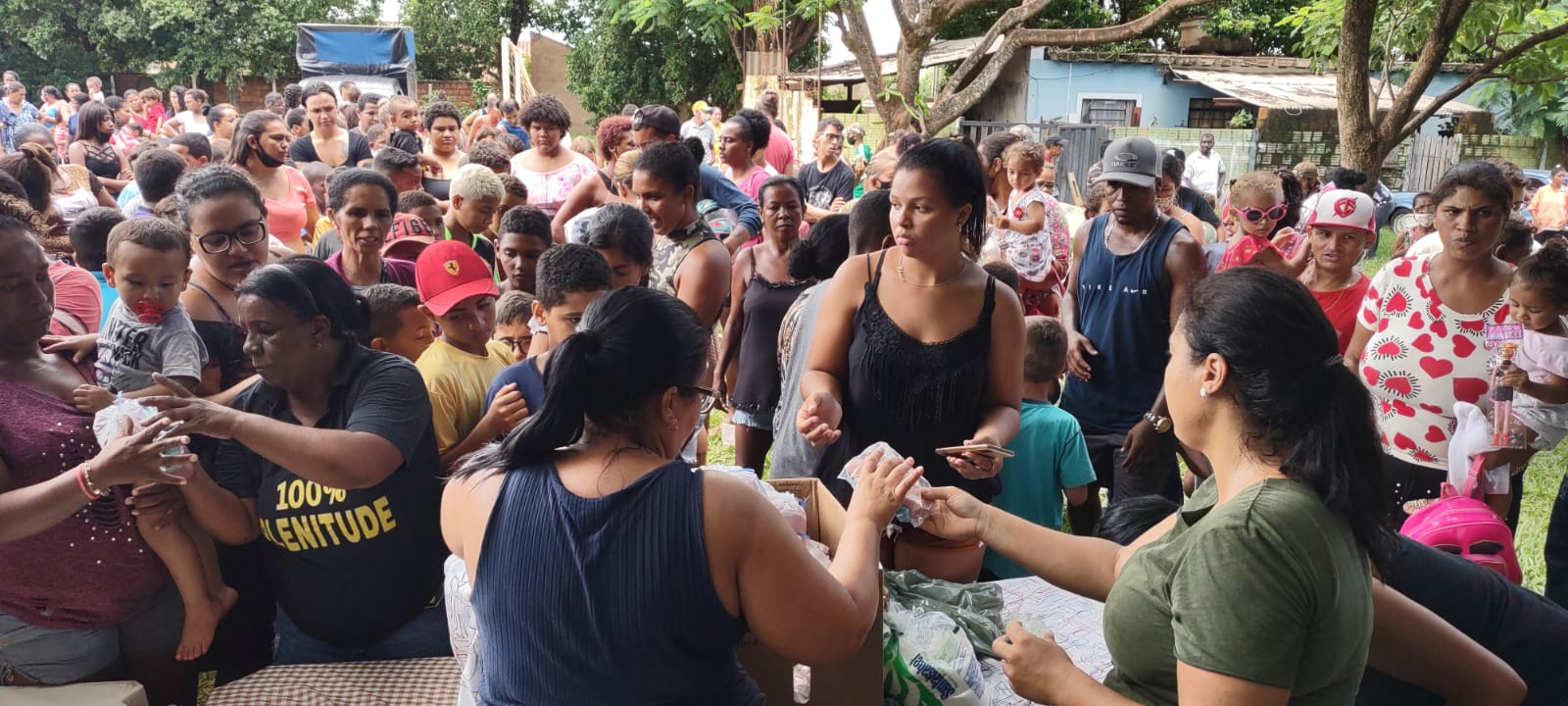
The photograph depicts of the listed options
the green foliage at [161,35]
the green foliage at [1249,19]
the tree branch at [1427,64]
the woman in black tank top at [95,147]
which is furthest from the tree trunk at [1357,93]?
the green foliage at [161,35]

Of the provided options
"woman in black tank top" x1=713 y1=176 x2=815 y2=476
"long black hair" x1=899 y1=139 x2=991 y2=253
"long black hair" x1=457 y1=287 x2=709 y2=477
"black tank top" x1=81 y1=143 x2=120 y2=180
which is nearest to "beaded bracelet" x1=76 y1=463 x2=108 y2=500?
"long black hair" x1=457 y1=287 x2=709 y2=477

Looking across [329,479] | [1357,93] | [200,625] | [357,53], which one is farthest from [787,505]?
[357,53]

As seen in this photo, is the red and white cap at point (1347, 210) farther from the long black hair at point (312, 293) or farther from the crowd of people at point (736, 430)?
the long black hair at point (312, 293)

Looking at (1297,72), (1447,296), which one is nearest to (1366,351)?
(1447,296)

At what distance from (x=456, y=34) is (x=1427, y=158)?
2586 centimetres

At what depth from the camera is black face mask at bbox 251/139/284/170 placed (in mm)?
5301

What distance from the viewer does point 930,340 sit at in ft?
9.44

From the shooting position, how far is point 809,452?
3135mm

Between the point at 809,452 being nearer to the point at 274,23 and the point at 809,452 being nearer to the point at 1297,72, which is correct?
the point at 1297,72

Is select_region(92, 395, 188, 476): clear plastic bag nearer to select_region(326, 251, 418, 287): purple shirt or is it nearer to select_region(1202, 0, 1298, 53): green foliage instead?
select_region(326, 251, 418, 287): purple shirt

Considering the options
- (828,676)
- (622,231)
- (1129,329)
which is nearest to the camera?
(828,676)

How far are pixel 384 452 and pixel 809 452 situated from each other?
1.27 meters

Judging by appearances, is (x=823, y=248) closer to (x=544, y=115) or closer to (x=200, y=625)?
(x=200, y=625)

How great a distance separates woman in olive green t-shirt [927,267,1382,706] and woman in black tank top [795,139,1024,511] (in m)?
1.08
